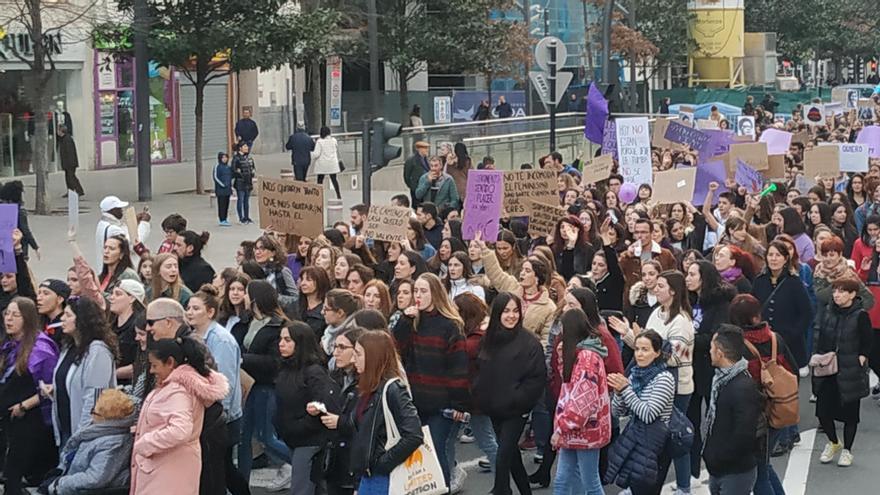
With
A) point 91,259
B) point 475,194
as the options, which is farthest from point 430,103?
point 475,194

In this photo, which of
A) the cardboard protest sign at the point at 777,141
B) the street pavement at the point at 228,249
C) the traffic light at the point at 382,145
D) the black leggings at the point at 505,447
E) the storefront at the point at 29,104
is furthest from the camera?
the storefront at the point at 29,104

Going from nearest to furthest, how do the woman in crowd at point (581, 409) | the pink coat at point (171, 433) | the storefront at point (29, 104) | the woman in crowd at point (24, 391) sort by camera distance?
the pink coat at point (171, 433), the woman in crowd at point (581, 409), the woman in crowd at point (24, 391), the storefront at point (29, 104)

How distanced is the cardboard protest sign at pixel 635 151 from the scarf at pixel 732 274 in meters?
7.21

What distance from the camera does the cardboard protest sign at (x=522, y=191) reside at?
1462cm

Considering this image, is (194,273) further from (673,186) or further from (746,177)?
(746,177)

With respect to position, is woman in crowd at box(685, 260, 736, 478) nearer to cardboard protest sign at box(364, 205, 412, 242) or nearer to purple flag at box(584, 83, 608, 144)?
cardboard protest sign at box(364, 205, 412, 242)

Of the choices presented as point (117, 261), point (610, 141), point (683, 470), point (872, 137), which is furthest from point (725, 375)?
point (872, 137)

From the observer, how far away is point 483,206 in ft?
42.8

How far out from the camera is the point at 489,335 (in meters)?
8.89

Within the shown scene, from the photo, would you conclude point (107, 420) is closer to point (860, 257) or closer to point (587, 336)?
point (587, 336)

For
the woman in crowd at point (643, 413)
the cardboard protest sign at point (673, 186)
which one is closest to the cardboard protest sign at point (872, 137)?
the cardboard protest sign at point (673, 186)

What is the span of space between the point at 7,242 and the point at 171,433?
421 cm

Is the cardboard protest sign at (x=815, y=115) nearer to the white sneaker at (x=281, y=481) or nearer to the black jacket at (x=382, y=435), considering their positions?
the white sneaker at (x=281, y=481)

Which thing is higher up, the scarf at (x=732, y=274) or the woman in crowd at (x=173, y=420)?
the scarf at (x=732, y=274)
